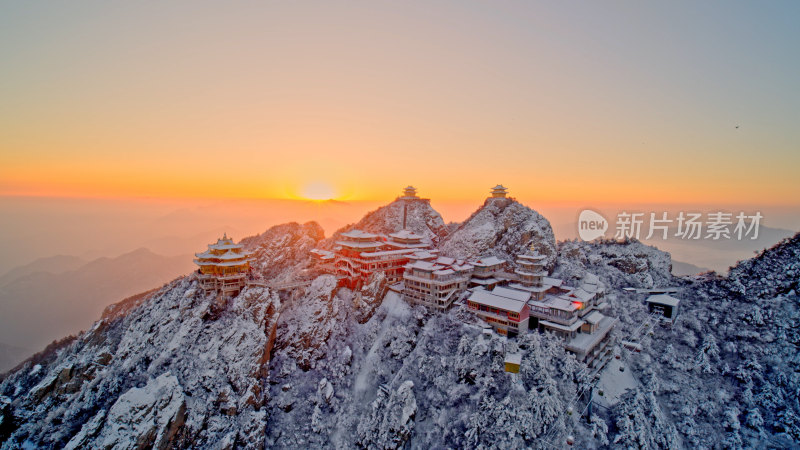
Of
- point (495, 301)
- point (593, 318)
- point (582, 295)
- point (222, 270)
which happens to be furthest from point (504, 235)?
point (222, 270)

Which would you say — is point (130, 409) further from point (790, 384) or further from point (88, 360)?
point (790, 384)

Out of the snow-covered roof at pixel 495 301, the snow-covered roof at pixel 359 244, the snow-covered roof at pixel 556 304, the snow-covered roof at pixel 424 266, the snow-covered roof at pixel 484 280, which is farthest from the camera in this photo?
the snow-covered roof at pixel 359 244

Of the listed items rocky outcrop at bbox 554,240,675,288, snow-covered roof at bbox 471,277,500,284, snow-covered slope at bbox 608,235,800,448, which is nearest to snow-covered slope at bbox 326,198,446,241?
snow-covered roof at bbox 471,277,500,284

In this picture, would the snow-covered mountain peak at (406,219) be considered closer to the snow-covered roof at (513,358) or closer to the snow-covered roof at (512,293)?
the snow-covered roof at (512,293)

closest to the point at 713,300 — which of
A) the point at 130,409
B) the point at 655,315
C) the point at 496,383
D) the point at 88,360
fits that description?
the point at 655,315

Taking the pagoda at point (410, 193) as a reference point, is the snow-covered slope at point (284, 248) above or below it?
below

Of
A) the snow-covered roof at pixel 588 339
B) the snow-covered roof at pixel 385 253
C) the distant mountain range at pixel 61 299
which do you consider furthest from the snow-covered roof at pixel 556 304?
the distant mountain range at pixel 61 299
